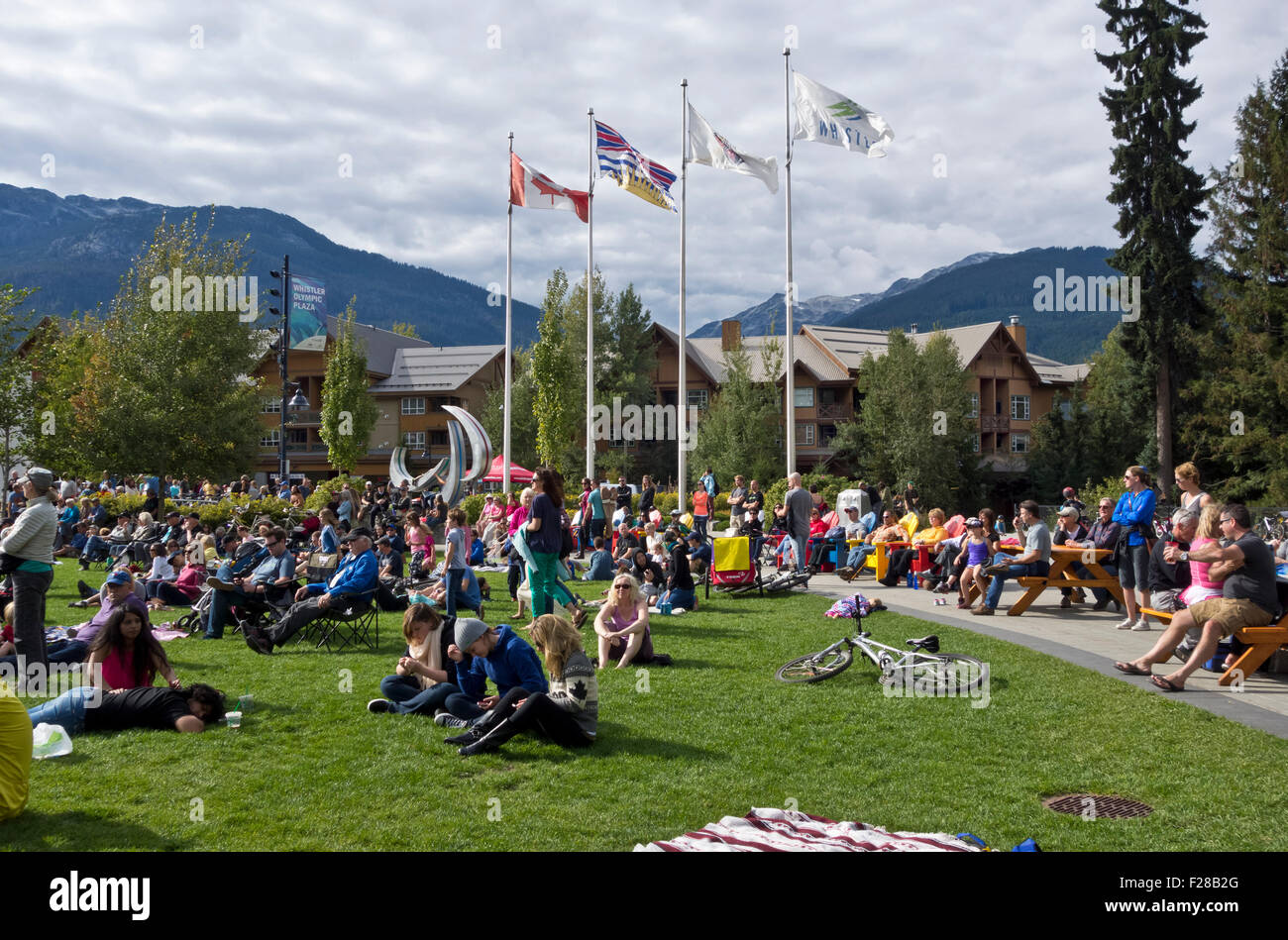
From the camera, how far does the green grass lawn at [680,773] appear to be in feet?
17.0

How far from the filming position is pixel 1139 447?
45.9 meters

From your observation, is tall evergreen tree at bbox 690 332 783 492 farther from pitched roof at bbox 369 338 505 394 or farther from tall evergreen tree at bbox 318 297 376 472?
pitched roof at bbox 369 338 505 394

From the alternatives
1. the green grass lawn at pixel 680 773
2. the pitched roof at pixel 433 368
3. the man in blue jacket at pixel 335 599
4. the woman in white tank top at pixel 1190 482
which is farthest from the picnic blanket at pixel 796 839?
the pitched roof at pixel 433 368

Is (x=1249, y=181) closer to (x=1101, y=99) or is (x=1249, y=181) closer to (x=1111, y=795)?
(x=1101, y=99)

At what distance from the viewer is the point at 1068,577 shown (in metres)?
13.2

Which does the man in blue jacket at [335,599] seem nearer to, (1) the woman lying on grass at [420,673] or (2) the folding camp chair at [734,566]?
(1) the woman lying on grass at [420,673]

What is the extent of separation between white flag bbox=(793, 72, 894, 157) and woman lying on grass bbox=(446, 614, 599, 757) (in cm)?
2069

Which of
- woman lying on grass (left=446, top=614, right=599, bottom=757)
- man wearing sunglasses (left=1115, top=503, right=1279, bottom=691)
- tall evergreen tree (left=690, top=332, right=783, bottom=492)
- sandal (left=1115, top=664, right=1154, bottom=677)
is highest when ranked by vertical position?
tall evergreen tree (left=690, top=332, right=783, bottom=492)

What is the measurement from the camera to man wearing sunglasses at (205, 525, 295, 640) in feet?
39.8

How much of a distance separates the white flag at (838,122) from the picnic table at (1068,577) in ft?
47.6

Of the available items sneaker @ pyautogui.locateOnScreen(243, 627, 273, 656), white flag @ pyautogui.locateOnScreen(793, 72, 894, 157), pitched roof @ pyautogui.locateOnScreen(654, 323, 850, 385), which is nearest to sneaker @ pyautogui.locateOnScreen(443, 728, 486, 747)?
sneaker @ pyautogui.locateOnScreen(243, 627, 273, 656)

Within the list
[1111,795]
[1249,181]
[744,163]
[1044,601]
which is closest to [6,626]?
[1111,795]
